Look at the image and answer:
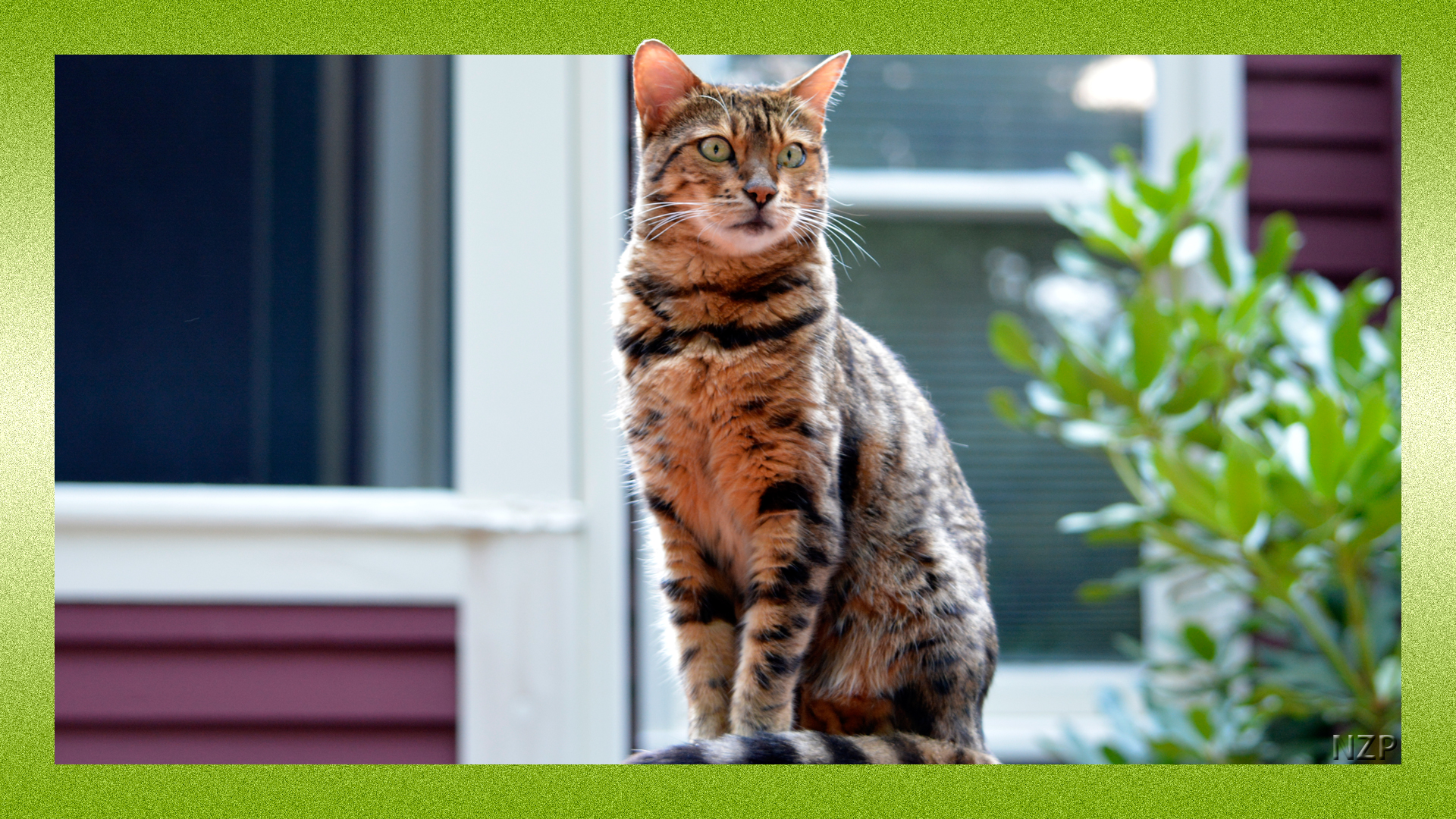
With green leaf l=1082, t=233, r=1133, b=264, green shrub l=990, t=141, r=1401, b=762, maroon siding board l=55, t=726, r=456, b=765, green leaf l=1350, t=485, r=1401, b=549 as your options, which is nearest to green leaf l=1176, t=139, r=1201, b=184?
green shrub l=990, t=141, r=1401, b=762

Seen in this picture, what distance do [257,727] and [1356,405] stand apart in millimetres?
1825

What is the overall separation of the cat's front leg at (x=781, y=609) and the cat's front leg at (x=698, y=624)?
0.17ft

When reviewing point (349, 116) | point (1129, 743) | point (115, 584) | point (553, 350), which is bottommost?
point (1129, 743)

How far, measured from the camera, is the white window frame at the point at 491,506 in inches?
67.8

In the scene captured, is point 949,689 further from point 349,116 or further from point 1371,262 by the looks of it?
point 1371,262

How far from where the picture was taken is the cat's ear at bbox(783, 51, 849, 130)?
0.70m

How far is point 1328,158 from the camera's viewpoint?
2.11 meters

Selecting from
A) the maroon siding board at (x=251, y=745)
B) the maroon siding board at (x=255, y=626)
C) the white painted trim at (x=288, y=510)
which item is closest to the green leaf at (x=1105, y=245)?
the white painted trim at (x=288, y=510)

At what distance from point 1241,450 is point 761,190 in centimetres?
102

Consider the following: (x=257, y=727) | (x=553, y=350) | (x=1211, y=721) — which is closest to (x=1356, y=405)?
(x=1211, y=721)

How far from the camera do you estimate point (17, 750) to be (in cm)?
59

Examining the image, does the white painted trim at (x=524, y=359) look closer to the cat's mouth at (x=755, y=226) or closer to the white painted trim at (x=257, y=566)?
the white painted trim at (x=257, y=566)

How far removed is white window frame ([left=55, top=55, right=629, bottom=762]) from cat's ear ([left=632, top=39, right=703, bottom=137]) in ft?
3.34

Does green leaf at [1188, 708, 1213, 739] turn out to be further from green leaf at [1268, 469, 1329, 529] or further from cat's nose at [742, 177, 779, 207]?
cat's nose at [742, 177, 779, 207]
